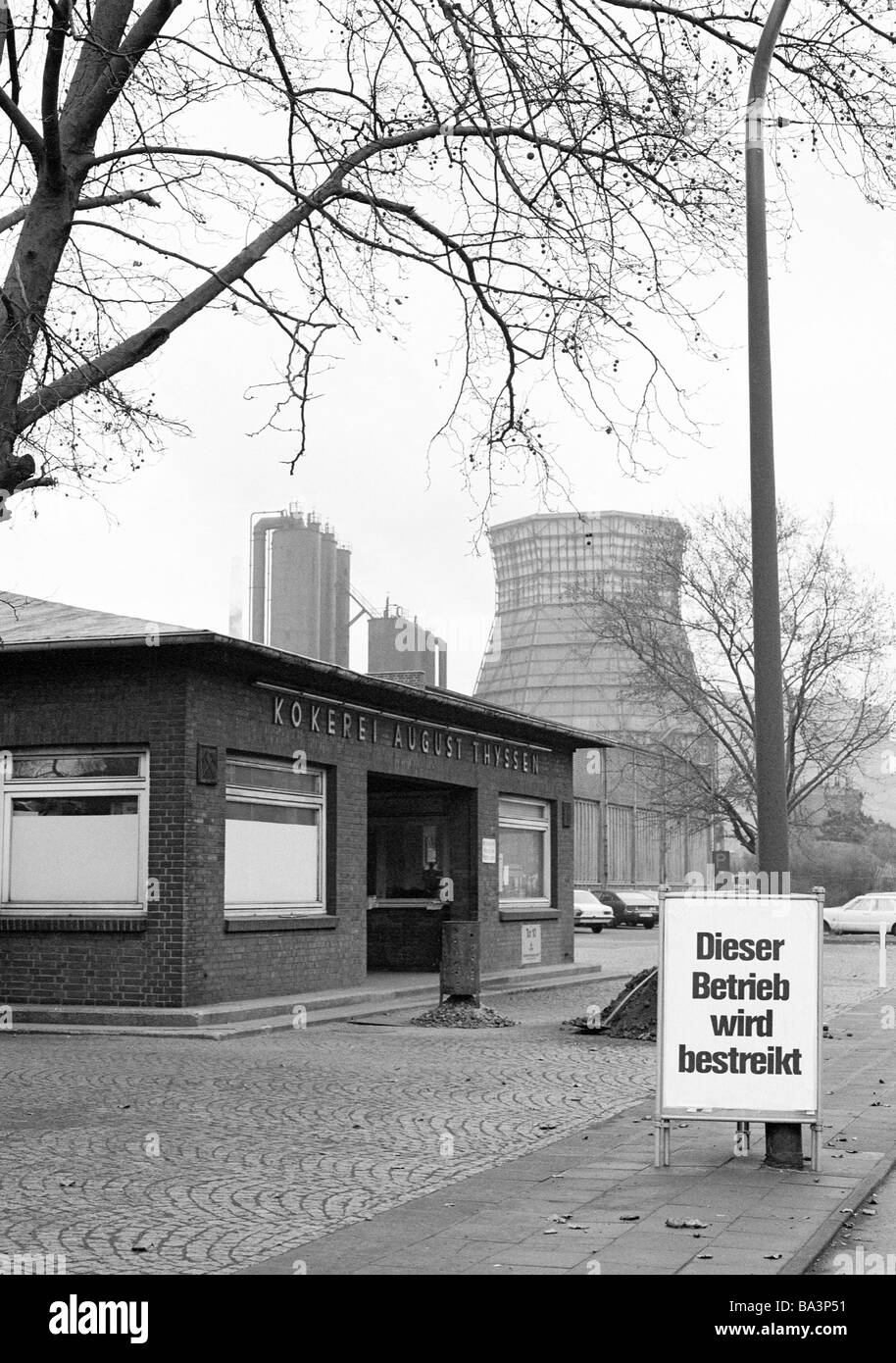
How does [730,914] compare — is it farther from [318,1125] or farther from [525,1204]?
[318,1125]

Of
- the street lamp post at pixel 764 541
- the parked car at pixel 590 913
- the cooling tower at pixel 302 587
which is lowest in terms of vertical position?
the parked car at pixel 590 913

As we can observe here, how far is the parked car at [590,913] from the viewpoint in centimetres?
5404

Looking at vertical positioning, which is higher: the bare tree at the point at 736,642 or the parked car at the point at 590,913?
the bare tree at the point at 736,642

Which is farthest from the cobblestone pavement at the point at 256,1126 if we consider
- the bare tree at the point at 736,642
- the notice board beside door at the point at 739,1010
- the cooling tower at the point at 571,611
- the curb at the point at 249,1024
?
the bare tree at the point at 736,642

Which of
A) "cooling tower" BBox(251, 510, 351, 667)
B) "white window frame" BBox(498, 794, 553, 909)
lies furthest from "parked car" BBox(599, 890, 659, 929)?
"white window frame" BBox(498, 794, 553, 909)

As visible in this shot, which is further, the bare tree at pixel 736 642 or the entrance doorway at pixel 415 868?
the bare tree at pixel 736 642

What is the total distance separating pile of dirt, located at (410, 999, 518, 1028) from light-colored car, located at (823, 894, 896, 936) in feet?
103

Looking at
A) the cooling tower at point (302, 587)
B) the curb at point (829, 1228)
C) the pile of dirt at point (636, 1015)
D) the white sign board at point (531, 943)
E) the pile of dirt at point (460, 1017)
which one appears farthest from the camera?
the cooling tower at point (302, 587)

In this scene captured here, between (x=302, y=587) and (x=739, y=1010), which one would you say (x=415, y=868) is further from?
(x=302, y=587)

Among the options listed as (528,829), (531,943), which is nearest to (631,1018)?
(531,943)

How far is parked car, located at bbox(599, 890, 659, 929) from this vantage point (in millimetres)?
58031

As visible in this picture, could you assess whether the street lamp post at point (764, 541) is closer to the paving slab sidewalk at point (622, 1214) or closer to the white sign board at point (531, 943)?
the paving slab sidewalk at point (622, 1214)

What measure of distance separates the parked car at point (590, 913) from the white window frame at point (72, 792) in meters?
37.1

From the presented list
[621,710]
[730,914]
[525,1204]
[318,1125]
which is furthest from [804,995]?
[621,710]
